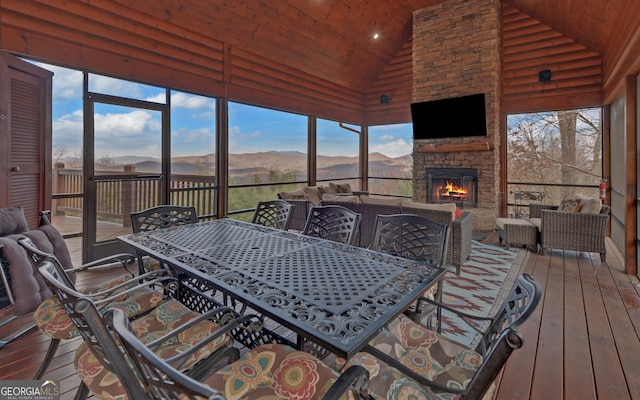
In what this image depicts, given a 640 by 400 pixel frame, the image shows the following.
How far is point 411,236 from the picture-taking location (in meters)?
2.12

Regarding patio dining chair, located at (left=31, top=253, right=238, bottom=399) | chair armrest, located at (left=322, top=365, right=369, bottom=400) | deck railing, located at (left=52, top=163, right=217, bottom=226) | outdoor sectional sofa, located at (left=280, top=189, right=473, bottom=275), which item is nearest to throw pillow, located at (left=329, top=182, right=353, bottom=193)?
outdoor sectional sofa, located at (left=280, top=189, right=473, bottom=275)

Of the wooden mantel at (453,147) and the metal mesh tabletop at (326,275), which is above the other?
the wooden mantel at (453,147)

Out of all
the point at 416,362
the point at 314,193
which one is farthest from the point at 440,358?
the point at 314,193

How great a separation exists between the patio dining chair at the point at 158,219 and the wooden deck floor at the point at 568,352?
774mm

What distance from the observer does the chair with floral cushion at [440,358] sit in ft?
2.90

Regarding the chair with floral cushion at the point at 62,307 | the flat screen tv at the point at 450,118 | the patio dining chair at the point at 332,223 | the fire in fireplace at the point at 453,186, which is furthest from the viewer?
the fire in fireplace at the point at 453,186

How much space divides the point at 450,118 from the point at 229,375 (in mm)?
6559

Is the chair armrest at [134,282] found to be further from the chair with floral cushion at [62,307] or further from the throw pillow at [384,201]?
the throw pillow at [384,201]

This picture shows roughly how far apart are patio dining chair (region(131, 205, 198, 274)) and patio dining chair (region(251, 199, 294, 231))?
57 cm

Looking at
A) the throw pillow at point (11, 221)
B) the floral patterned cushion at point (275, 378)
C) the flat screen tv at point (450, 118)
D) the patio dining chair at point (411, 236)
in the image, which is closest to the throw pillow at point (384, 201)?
the patio dining chair at point (411, 236)

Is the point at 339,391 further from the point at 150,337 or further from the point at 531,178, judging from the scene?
the point at 531,178

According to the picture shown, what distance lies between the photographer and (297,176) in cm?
904

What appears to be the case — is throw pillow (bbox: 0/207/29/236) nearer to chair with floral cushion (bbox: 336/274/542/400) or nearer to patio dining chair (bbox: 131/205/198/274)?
patio dining chair (bbox: 131/205/198/274)

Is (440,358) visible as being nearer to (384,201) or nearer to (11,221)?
(384,201)
